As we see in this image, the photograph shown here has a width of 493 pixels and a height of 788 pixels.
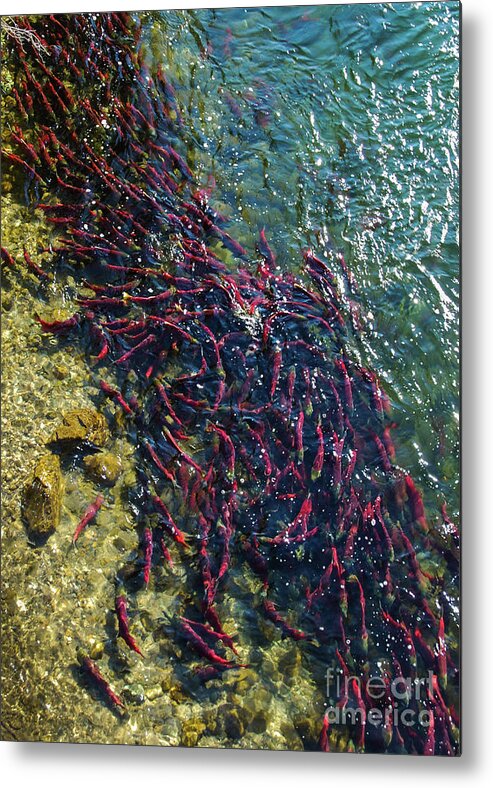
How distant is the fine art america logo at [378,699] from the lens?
1.87 metres

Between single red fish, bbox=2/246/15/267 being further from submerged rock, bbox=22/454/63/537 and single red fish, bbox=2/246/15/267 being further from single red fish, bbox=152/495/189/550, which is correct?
single red fish, bbox=152/495/189/550

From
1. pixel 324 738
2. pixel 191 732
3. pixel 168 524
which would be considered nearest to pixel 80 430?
pixel 168 524

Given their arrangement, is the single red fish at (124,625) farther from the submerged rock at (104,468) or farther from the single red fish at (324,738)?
the single red fish at (324,738)

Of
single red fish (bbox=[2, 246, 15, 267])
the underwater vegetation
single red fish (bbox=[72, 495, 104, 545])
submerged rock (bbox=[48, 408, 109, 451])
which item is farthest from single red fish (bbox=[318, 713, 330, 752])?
single red fish (bbox=[2, 246, 15, 267])

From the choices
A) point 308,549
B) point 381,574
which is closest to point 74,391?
point 308,549

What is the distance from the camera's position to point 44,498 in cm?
199

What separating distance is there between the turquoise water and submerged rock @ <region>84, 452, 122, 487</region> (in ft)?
1.99

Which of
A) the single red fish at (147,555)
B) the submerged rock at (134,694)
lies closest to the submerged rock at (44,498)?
the single red fish at (147,555)

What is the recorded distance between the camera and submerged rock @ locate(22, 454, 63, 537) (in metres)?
1.99

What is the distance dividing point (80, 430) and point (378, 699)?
93cm

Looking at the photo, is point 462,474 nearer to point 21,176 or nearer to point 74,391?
point 74,391

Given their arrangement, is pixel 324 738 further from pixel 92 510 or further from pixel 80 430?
pixel 80 430

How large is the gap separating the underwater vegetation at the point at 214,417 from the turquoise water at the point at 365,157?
0.05m

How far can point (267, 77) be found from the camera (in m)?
1.97
